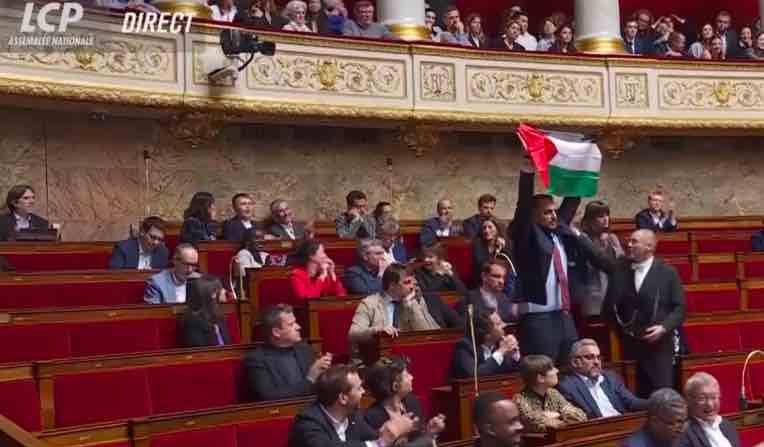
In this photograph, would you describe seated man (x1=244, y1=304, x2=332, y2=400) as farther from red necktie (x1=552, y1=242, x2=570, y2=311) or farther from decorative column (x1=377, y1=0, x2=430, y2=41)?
decorative column (x1=377, y1=0, x2=430, y2=41)

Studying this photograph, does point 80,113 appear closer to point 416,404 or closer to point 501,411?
point 416,404

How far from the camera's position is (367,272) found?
15.9ft

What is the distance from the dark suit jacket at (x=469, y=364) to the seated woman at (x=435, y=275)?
0.81 meters

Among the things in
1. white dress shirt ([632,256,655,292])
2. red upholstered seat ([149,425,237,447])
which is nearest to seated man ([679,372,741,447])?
white dress shirt ([632,256,655,292])

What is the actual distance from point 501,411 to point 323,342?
5.04ft

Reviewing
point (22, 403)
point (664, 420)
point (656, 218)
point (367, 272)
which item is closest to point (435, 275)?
point (367, 272)

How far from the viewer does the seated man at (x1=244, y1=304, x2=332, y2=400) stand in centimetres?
366

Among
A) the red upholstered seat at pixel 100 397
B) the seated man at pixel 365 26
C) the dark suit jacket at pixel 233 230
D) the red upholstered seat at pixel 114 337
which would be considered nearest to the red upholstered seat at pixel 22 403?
the red upholstered seat at pixel 100 397

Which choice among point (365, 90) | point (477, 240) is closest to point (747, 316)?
point (477, 240)

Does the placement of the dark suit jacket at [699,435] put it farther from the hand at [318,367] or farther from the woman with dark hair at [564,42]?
the woman with dark hair at [564,42]

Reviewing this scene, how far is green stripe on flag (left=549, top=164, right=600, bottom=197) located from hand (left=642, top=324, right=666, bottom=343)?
0.52 metres

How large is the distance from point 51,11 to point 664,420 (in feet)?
12.4

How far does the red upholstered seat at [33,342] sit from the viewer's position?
3777 mm

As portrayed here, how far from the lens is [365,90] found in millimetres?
6879
